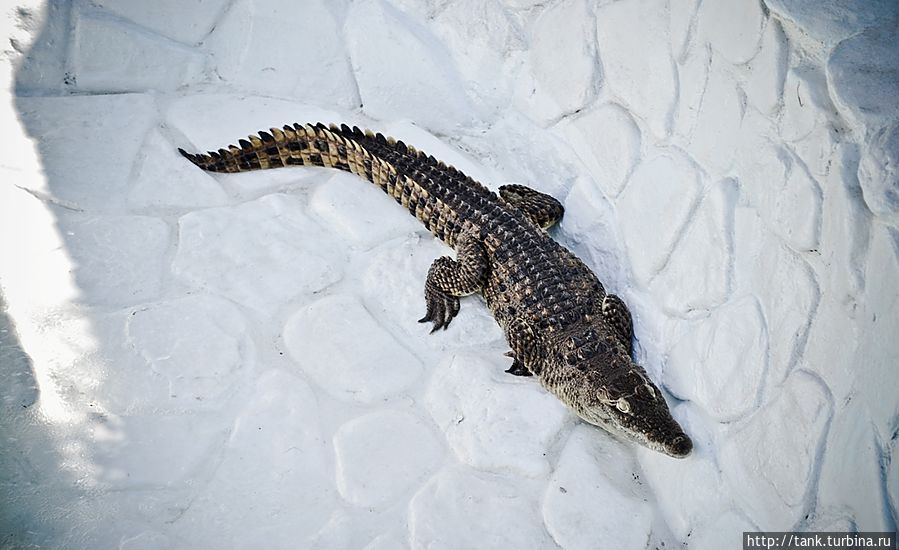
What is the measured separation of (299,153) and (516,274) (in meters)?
1.44

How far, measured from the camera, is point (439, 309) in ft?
10.6

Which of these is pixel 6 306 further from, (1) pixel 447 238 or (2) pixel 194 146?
(1) pixel 447 238

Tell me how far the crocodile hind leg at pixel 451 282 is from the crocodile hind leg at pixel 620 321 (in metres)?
0.63

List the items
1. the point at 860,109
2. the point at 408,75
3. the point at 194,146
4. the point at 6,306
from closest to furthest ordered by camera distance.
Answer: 1. the point at 860,109
2. the point at 6,306
3. the point at 194,146
4. the point at 408,75

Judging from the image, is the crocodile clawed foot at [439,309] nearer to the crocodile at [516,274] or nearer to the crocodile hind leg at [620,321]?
the crocodile at [516,274]

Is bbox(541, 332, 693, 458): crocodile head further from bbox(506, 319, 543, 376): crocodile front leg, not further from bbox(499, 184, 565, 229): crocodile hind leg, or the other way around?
bbox(499, 184, 565, 229): crocodile hind leg

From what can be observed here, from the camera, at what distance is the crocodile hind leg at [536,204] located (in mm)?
3506

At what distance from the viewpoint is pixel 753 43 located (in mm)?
2176

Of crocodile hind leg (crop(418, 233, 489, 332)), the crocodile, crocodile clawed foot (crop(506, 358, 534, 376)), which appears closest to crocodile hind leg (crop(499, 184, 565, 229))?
the crocodile

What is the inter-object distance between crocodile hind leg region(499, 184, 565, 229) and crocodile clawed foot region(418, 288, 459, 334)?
615 millimetres

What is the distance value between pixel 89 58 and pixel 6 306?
1.74m

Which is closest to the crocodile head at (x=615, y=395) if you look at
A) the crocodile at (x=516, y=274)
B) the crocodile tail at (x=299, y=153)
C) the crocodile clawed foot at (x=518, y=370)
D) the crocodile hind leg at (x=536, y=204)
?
the crocodile at (x=516, y=274)

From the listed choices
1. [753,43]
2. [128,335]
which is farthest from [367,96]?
[753,43]

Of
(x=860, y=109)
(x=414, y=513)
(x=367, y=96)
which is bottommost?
(x=414, y=513)
